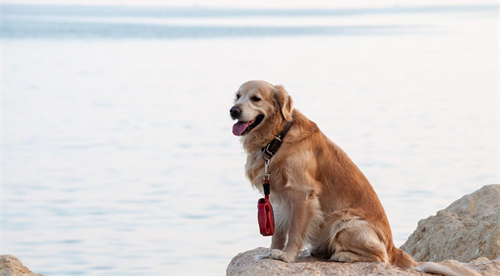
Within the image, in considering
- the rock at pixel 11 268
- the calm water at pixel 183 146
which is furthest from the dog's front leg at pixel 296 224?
the calm water at pixel 183 146

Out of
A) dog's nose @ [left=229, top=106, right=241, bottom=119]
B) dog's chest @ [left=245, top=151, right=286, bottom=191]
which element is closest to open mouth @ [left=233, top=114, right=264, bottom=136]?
dog's nose @ [left=229, top=106, right=241, bottom=119]

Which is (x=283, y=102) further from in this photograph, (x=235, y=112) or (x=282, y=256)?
(x=282, y=256)

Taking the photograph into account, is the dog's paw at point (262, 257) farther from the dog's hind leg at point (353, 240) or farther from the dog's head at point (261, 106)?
the dog's head at point (261, 106)

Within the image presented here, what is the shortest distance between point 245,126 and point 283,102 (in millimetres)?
313

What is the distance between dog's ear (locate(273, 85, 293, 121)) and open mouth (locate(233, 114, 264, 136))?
143 millimetres

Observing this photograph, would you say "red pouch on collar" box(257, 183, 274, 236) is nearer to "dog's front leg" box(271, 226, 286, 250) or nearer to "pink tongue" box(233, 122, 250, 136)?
"dog's front leg" box(271, 226, 286, 250)

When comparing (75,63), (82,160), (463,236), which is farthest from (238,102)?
(75,63)

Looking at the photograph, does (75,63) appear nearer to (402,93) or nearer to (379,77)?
(379,77)

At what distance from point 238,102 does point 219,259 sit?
3.86 m

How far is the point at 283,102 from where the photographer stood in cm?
641

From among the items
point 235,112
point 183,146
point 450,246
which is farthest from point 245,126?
point 183,146

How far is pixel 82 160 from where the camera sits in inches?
567

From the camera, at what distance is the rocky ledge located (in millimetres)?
6211

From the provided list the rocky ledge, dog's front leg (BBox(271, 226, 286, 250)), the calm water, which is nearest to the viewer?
the rocky ledge
